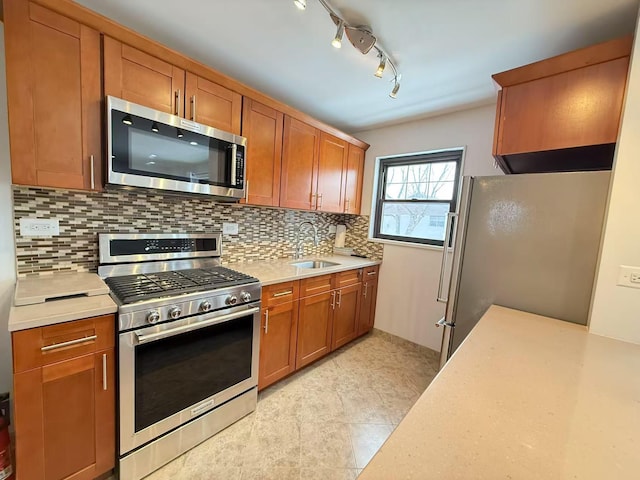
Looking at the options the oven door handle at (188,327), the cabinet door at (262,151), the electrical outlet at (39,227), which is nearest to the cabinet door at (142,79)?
the cabinet door at (262,151)

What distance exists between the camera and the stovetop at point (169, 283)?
1.35 metres

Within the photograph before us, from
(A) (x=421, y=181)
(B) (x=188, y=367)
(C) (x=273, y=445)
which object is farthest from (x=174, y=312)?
(A) (x=421, y=181)

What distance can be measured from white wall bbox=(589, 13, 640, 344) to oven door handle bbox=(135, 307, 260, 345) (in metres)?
1.87

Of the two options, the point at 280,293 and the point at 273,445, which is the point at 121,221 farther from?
the point at 273,445

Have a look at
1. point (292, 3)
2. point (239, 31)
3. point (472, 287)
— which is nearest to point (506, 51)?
point (292, 3)

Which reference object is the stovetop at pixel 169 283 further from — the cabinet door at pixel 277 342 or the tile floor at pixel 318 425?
the tile floor at pixel 318 425

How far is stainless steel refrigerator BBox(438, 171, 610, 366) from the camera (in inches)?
54.7

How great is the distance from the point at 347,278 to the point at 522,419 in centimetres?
198

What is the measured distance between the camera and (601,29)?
1409 millimetres

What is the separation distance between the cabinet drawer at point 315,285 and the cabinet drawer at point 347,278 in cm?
10

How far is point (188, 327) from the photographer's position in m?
1.43

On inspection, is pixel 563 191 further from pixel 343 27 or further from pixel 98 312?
pixel 98 312

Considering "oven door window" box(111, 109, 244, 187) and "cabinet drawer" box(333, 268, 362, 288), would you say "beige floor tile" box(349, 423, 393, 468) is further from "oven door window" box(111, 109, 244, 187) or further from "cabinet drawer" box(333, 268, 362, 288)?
"oven door window" box(111, 109, 244, 187)

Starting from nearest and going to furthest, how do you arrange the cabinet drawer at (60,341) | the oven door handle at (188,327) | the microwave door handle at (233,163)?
the cabinet drawer at (60,341)
the oven door handle at (188,327)
the microwave door handle at (233,163)
